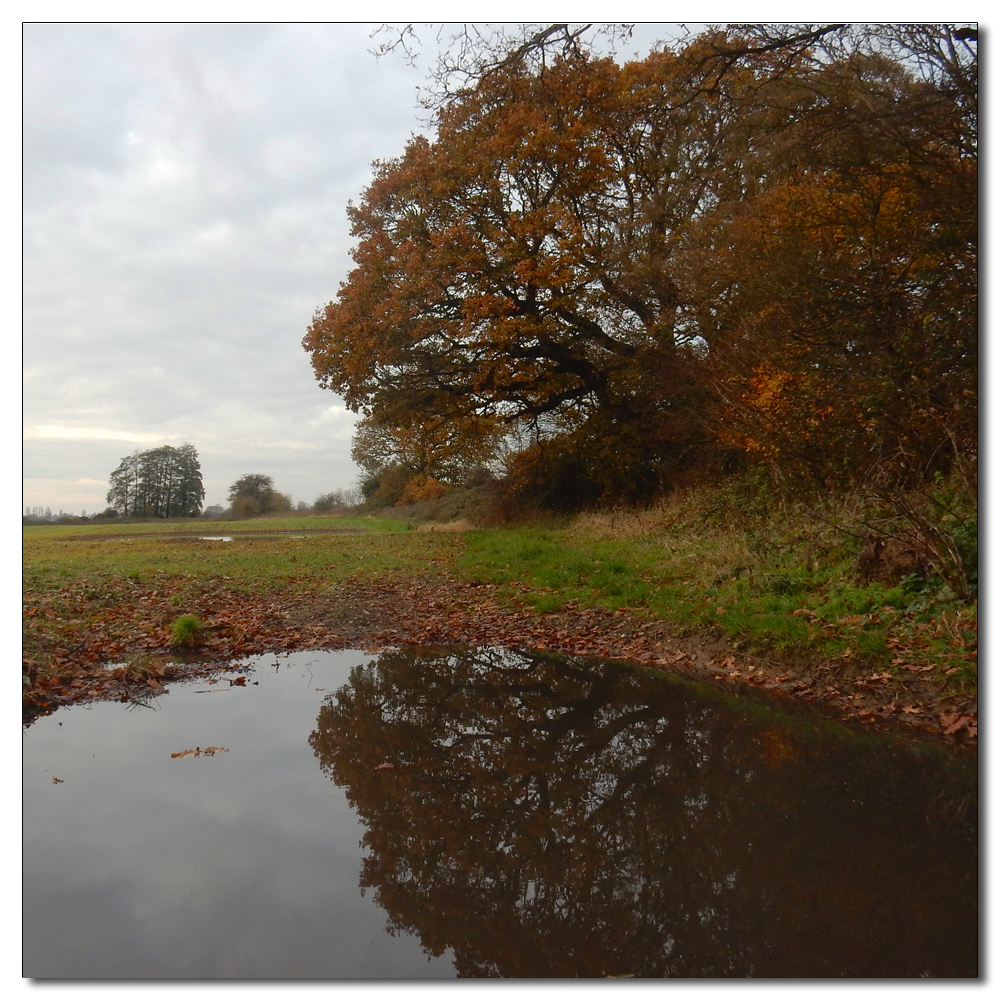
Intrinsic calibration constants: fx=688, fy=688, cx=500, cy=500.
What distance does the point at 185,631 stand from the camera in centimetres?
729

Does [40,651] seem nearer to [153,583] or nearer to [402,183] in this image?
[153,583]

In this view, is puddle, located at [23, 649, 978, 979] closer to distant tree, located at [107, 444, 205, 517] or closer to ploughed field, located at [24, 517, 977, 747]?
ploughed field, located at [24, 517, 977, 747]

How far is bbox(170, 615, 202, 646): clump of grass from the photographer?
725 centimetres

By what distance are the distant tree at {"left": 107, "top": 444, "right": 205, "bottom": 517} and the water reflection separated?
289 centimetres

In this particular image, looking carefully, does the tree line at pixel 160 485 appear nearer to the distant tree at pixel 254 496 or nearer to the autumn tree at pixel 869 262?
the distant tree at pixel 254 496

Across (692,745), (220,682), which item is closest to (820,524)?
(692,745)

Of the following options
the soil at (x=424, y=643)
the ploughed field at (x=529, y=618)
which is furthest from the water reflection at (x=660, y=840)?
the ploughed field at (x=529, y=618)

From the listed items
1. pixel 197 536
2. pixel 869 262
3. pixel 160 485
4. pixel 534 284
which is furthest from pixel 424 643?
pixel 534 284

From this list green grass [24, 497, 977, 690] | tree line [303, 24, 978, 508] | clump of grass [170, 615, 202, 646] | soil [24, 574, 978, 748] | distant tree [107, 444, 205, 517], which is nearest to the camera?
soil [24, 574, 978, 748]

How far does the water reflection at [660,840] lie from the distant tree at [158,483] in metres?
2.89

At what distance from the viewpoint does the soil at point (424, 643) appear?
5.02 meters

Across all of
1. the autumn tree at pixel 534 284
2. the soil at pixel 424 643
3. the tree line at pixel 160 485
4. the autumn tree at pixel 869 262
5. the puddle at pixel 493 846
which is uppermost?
the autumn tree at pixel 534 284

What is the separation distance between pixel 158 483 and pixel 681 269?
12514 millimetres

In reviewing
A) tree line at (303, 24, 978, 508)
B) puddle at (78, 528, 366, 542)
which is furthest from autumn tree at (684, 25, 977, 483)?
puddle at (78, 528, 366, 542)
